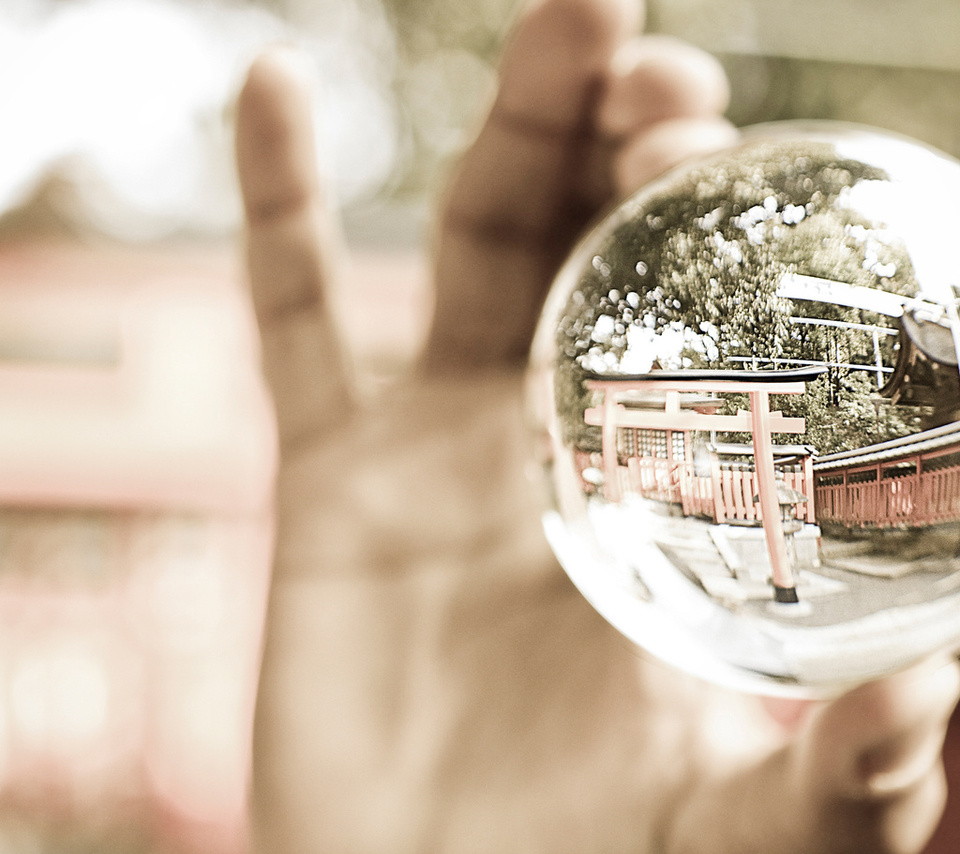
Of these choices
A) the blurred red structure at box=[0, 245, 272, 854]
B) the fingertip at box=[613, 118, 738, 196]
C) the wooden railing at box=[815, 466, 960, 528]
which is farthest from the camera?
the blurred red structure at box=[0, 245, 272, 854]

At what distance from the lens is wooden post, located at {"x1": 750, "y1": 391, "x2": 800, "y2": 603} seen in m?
0.30

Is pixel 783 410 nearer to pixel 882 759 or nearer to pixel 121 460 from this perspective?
pixel 882 759

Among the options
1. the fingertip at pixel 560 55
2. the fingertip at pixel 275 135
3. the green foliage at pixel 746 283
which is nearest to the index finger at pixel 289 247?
the fingertip at pixel 275 135

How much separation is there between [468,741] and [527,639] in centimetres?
9

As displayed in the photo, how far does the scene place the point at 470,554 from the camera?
64cm

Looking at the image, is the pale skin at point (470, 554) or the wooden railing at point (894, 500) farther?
the pale skin at point (470, 554)

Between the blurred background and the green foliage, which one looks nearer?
the green foliage

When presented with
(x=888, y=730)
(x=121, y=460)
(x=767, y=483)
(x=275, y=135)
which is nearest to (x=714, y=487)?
(x=767, y=483)

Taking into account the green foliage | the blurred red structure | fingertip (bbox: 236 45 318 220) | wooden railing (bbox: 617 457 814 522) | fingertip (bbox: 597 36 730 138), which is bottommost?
the blurred red structure

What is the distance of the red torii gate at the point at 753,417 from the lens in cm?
30

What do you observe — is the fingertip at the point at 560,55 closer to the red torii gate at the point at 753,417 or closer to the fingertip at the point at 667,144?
the fingertip at the point at 667,144

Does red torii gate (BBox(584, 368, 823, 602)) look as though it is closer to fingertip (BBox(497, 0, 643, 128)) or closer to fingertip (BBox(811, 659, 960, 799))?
fingertip (BBox(811, 659, 960, 799))

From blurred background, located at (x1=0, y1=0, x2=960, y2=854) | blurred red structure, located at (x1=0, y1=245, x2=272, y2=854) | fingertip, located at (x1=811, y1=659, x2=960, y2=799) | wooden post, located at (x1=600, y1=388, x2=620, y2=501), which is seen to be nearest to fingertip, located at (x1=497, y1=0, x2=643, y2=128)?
wooden post, located at (x1=600, y1=388, x2=620, y2=501)

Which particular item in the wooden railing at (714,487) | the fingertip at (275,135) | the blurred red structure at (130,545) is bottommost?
the blurred red structure at (130,545)
